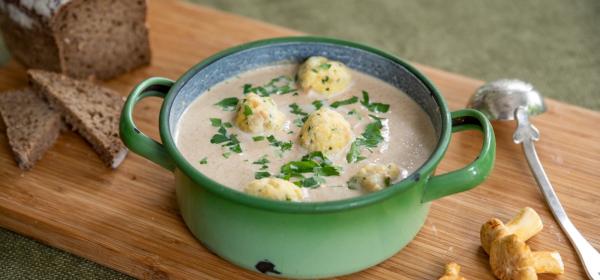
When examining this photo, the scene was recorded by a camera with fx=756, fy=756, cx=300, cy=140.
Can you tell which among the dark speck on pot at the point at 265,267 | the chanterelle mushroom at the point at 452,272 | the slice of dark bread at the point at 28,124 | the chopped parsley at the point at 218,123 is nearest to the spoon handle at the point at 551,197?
the chanterelle mushroom at the point at 452,272

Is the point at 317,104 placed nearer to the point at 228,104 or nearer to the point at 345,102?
the point at 345,102

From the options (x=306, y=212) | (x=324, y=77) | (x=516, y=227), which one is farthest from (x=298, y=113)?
(x=516, y=227)

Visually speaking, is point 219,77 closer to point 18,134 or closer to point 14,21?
point 18,134

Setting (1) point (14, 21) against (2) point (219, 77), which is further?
(1) point (14, 21)

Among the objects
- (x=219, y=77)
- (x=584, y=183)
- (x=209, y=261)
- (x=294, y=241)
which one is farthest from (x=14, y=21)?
(x=584, y=183)

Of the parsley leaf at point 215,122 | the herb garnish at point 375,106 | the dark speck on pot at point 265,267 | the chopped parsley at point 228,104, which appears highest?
the herb garnish at point 375,106

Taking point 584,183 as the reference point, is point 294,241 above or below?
below

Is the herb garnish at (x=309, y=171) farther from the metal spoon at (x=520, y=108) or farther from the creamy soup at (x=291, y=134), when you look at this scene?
the metal spoon at (x=520, y=108)
